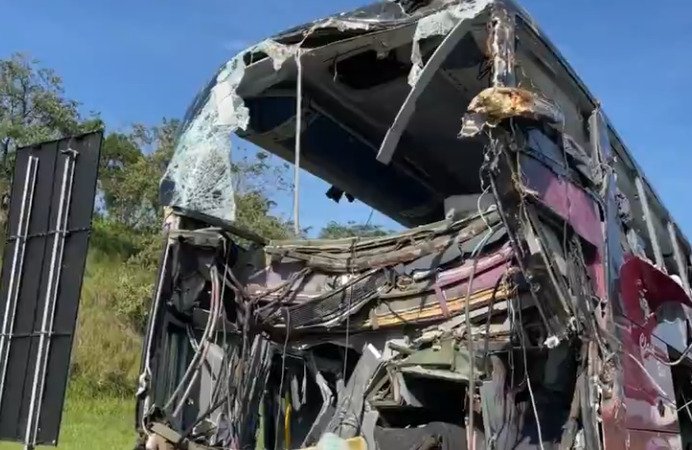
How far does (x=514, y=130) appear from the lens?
4461 mm

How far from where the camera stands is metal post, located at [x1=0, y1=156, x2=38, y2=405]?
17.3 feet

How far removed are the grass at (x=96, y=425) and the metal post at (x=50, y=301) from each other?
28.1 ft

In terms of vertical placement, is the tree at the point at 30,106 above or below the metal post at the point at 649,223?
above

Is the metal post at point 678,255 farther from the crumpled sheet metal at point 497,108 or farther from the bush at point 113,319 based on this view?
the bush at point 113,319

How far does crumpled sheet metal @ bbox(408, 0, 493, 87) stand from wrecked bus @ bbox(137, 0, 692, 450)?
0.05 ft

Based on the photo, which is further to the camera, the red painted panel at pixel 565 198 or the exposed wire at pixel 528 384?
the exposed wire at pixel 528 384

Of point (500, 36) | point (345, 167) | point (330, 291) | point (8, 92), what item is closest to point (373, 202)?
point (345, 167)

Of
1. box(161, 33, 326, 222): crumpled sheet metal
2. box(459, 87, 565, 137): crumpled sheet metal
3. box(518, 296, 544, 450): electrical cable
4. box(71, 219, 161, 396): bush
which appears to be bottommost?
box(518, 296, 544, 450): electrical cable

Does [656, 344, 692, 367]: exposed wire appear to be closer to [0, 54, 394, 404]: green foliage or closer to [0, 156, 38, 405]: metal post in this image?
[0, 156, 38, 405]: metal post

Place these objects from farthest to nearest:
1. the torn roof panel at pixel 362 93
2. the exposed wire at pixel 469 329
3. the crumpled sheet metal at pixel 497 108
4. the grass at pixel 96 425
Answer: the grass at pixel 96 425, the torn roof panel at pixel 362 93, the exposed wire at pixel 469 329, the crumpled sheet metal at pixel 497 108

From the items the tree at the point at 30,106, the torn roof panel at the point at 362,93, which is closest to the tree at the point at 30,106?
the tree at the point at 30,106

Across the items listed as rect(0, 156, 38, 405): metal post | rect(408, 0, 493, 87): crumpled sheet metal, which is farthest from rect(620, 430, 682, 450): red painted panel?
rect(0, 156, 38, 405): metal post

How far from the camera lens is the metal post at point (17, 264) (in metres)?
5.27

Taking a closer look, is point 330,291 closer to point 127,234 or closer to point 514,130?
point 514,130
